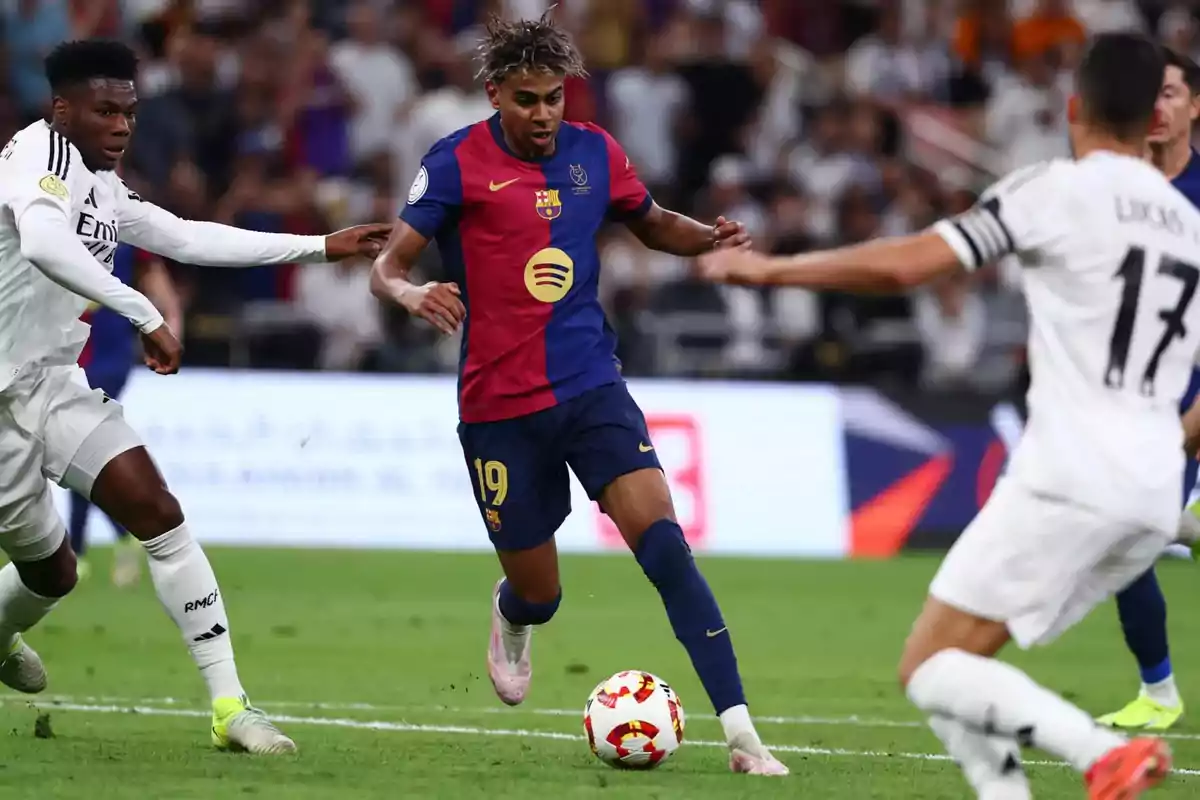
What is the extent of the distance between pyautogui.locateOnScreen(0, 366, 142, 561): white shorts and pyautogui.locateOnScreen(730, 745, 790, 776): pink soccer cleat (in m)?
2.51

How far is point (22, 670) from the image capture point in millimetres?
8148

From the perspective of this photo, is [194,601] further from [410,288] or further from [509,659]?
[509,659]

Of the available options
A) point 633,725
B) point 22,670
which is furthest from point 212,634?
point 633,725

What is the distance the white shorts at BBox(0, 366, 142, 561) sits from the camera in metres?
7.39

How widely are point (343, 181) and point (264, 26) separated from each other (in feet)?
6.25

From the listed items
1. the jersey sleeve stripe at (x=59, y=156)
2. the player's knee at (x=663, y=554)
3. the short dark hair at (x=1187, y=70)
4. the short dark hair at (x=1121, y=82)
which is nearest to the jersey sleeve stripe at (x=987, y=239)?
the short dark hair at (x=1121, y=82)

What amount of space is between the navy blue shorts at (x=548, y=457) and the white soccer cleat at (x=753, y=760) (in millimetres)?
1095

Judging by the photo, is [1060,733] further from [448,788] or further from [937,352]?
Result: [937,352]

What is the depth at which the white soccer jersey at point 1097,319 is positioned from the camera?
17.1ft

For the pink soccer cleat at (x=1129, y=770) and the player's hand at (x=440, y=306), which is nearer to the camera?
the pink soccer cleat at (x=1129, y=770)

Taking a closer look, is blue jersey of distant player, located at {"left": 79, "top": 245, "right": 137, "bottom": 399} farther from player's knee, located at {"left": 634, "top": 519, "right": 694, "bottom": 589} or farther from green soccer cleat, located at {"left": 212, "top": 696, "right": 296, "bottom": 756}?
player's knee, located at {"left": 634, "top": 519, "right": 694, "bottom": 589}

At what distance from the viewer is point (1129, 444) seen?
17.1 ft

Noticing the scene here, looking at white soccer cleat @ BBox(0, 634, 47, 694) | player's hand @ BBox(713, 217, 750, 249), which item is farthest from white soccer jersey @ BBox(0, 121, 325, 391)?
player's hand @ BBox(713, 217, 750, 249)

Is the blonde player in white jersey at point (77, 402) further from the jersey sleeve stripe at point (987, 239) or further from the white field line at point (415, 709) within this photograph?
the jersey sleeve stripe at point (987, 239)
